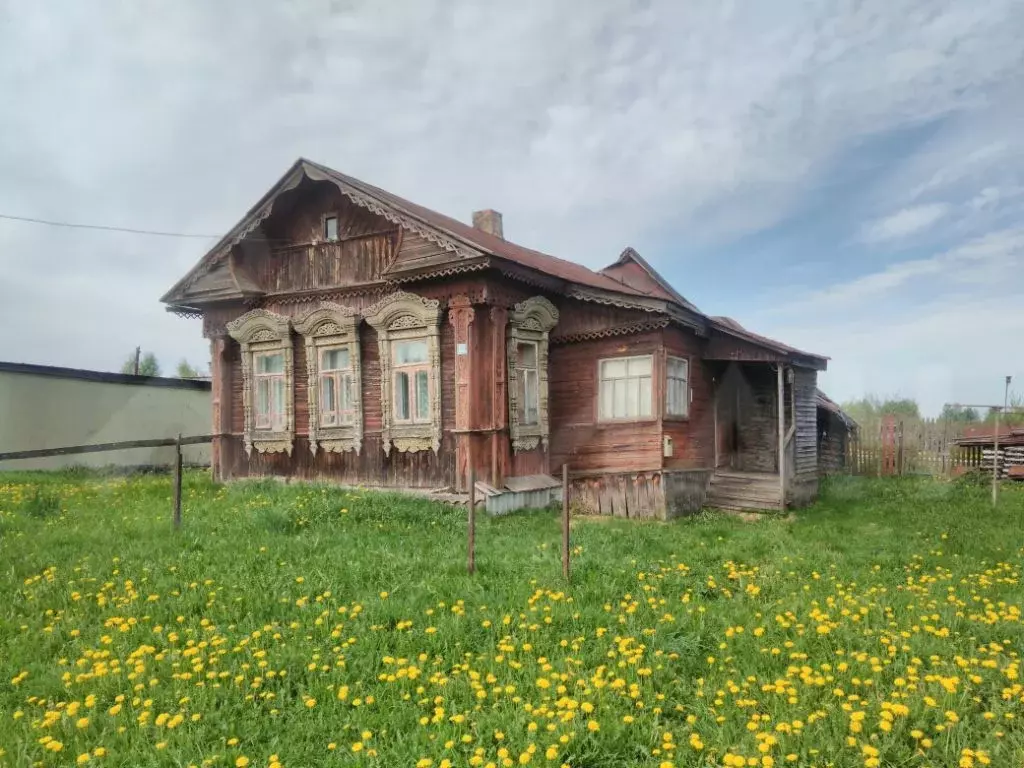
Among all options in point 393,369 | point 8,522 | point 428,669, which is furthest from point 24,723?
point 393,369

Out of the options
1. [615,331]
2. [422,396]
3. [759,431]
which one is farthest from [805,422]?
[422,396]

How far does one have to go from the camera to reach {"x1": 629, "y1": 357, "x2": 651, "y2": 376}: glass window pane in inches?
513

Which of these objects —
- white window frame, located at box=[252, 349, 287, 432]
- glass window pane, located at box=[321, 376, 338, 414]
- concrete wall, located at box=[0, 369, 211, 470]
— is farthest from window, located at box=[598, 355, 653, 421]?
concrete wall, located at box=[0, 369, 211, 470]

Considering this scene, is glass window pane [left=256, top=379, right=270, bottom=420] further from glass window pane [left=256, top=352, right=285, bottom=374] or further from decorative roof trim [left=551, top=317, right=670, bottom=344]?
decorative roof trim [left=551, top=317, right=670, bottom=344]

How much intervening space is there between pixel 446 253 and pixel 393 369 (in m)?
2.58

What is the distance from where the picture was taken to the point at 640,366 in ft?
43.1

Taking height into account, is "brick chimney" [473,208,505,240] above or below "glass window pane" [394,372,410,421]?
above

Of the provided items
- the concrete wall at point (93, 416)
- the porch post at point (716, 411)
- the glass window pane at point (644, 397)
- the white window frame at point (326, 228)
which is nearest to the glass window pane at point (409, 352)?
the white window frame at point (326, 228)

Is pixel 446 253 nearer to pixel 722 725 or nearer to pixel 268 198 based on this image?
pixel 268 198

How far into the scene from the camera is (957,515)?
12.3 metres

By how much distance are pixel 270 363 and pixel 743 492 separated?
34.9ft

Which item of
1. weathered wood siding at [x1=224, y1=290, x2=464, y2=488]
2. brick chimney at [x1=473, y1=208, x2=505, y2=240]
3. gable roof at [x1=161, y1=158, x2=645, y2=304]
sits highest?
brick chimney at [x1=473, y1=208, x2=505, y2=240]

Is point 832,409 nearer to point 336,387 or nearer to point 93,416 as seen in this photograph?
point 336,387

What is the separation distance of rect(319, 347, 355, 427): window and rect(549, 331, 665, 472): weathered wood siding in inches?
167
